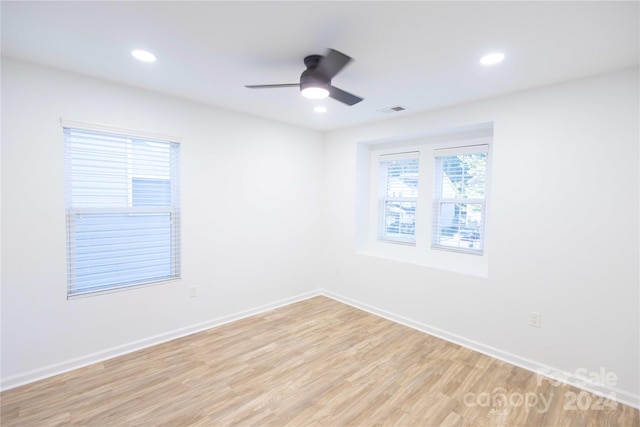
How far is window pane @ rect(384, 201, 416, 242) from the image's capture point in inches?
165

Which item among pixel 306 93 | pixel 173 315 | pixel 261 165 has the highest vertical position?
pixel 306 93

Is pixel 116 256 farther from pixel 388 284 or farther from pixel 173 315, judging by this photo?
pixel 388 284

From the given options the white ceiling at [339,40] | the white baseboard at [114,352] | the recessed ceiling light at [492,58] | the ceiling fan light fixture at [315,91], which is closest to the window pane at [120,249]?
the white baseboard at [114,352]

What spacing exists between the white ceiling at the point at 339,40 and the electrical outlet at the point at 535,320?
202cm

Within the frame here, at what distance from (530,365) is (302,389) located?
6.79 feet

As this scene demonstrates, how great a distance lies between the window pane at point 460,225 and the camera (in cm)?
356

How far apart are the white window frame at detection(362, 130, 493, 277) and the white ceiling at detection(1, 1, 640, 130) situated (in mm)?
871

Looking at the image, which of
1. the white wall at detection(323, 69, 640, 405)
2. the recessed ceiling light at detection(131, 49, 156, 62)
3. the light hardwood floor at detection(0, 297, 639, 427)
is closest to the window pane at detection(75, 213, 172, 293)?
the light hardwood floor at detection(0, 297, 639, 427)

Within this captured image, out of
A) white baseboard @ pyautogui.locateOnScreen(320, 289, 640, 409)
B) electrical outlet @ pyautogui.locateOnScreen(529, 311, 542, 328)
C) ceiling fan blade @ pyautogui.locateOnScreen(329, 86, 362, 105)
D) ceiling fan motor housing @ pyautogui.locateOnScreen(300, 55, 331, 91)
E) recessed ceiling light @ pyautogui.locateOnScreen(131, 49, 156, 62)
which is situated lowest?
white baseboard @ pyautogui.locateOnScreen(320, 289, 640, 409)

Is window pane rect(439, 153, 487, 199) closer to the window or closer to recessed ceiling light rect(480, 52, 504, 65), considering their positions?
the window

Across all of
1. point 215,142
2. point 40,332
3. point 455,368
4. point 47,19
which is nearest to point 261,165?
point 215,142

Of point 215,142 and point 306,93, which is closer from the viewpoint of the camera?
point 306,93

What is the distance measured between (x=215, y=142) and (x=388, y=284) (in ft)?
9.00

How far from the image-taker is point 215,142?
3.54 m
